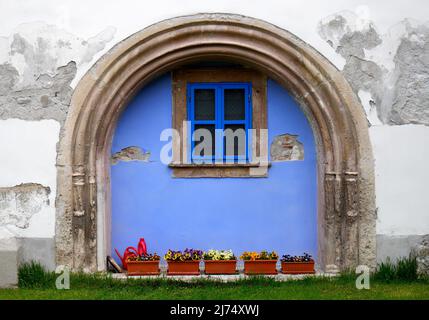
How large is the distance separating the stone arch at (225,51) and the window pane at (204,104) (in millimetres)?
536

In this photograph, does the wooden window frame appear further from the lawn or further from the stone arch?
the lawn

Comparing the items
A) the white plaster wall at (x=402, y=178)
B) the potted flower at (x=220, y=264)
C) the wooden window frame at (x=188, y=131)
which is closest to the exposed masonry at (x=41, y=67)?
the wooden window frame at (x=188, y=131)

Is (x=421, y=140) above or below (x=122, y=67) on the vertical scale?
below

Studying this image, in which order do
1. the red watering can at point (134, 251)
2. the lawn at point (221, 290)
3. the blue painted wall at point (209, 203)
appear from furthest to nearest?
the blue painted wall at point (209, 203), the red watering can at point (134, 251), the lawn at point (221, 290)

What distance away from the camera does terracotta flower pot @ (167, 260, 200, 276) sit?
6867mm

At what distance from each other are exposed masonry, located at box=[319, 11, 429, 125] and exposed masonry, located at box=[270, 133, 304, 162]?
2.74 feet

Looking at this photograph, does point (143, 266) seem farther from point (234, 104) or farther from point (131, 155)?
point (234, 104)

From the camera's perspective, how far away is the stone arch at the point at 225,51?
6836 mm

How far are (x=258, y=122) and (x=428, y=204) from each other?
1.87 meters

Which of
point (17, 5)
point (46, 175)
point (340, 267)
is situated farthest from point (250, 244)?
point (17, 5)

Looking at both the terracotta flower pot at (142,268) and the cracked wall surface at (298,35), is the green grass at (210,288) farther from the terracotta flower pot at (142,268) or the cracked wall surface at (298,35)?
the cracked wall surface at (298,35)

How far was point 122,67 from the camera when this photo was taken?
6.86 meters

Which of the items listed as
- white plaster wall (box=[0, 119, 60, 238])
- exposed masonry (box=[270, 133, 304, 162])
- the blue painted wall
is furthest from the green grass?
exposed masonry (box=[270, 133, 304, 162])

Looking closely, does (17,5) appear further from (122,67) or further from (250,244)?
(250,244)
